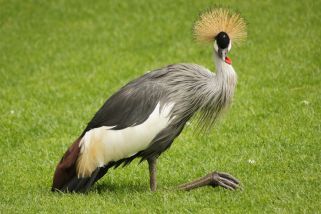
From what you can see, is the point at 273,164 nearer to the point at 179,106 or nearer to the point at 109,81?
the point at 179,106

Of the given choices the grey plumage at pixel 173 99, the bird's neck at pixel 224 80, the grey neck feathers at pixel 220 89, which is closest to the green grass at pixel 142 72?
the grey plumage at pixel 173 99

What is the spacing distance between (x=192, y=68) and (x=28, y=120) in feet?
→ 10.7

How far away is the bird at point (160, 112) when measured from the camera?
18.7 ft

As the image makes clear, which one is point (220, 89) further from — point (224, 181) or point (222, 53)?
point (224, 181)

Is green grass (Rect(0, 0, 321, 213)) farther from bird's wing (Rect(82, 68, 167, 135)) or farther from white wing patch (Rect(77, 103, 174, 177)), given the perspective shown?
bird's wing (Rect(82, 68, 167, 135))

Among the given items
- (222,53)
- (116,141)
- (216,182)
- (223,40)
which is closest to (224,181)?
(216,182)

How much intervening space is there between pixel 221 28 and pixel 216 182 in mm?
1368

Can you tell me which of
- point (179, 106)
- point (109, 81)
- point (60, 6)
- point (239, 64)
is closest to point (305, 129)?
point (179, 106)

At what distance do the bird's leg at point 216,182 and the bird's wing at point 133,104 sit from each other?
2.49ft

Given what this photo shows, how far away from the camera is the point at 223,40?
5.79 metres

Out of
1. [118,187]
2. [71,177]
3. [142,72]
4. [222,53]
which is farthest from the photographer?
[142,72]

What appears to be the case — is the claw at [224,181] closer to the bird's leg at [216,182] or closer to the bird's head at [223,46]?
the bird's leg at [216,182]

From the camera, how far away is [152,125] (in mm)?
5648

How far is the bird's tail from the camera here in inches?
233
